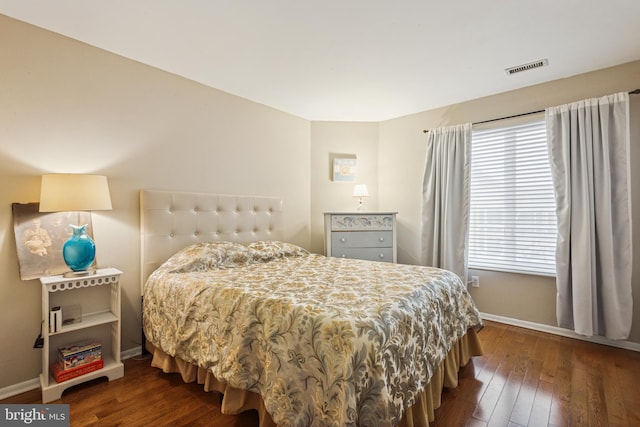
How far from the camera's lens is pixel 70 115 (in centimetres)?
214

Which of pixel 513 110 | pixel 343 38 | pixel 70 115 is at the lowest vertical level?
pixel 70 115

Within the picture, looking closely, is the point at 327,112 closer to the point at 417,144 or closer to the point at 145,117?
the point at 417,144

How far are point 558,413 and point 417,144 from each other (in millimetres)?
2871

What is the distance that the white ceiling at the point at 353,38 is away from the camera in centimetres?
182

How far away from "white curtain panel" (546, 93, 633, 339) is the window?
0.62 feet

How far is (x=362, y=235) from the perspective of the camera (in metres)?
3.53

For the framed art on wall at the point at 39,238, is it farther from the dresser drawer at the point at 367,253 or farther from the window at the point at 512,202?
the window at the point at 512,202

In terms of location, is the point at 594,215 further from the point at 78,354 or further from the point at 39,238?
the point at 39,238

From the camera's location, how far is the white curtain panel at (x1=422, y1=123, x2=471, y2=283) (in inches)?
131

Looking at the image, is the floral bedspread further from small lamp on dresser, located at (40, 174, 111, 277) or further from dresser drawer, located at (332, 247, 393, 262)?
dresser drawer, located at (332, 247, 393, 262)

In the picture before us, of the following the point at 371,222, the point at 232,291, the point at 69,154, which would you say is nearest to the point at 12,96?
the point at 69,154

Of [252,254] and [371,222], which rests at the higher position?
[371,222]

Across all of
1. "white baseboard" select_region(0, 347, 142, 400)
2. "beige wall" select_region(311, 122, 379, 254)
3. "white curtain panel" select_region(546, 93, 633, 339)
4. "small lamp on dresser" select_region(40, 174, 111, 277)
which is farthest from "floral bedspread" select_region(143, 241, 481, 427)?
"beige wall" select_region(311, 122, 379, 254)

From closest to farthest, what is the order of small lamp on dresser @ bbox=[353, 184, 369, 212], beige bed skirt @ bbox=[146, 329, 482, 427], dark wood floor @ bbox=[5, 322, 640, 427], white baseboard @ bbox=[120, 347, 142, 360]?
beige bed skirt @ bbox=[146, 329, 482, 427] → dark wood floor @ bbox=[5, 322, 640, 427] → white baseboard @ bbox=[120, 347, 142, 360] → small lamp on dresser @ bbox=[353, 184, 369, 212]
